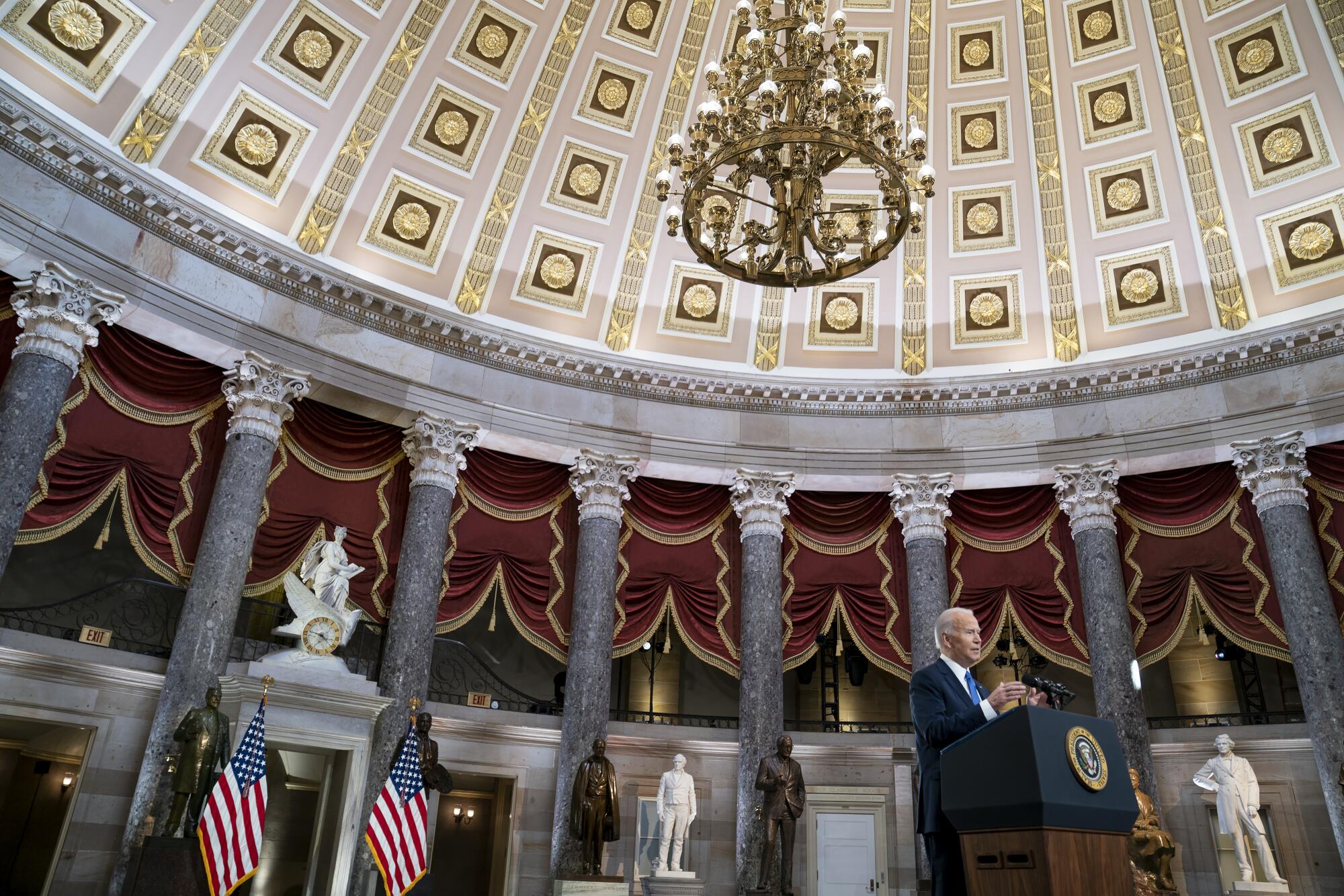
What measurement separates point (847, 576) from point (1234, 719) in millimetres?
7300

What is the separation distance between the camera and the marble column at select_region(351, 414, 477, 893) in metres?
13.4

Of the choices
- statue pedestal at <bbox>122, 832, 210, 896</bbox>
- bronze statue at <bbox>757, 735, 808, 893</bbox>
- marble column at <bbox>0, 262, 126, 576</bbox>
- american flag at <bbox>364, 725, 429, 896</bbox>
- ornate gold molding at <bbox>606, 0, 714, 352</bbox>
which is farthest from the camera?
ornate gold molding at <bbox>606, 0, 714, 352</bbox>

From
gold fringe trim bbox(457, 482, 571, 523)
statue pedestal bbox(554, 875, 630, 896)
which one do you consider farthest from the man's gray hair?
gold fringe trim bbox(457, 482, 571, 523)

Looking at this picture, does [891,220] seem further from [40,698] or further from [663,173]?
[40,698]

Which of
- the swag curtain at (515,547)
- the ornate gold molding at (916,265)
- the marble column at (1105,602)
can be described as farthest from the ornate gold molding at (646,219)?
the marble column at (1105,602)

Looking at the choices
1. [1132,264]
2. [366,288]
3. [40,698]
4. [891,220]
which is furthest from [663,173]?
[1132,264]

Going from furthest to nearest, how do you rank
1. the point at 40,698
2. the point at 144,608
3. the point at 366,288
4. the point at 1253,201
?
the point at 1253,201 < the point at 366,288 < the point at 144,608 < the point at 40,698

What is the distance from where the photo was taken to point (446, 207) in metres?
17.2

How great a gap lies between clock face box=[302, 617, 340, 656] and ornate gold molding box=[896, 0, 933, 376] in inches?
414

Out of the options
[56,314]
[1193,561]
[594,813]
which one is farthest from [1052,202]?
[56,314]

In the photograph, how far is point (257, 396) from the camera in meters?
14.2

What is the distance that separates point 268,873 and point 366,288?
28.6ft

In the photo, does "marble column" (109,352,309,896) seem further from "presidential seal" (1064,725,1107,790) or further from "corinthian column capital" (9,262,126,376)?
"presidential seal" (1064,725,1107,790)

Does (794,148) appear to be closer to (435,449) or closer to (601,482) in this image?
(601,482)
